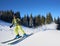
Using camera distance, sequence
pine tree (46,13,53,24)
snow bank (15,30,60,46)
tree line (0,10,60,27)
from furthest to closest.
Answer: pine tree (46,13,53,24) < tree line (0,10,60,27) < snow bank (15,30,60,46)

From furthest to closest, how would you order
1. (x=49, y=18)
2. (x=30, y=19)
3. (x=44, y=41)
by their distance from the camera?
(x=49, y=18) → (x=30, y=19) → (x=44, y=41)

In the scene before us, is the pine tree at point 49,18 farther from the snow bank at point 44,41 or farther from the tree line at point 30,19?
the snow bank at point 44,41

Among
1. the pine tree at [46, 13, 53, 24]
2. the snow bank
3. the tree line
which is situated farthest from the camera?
the pine tree at [46, 13, 53, 24]

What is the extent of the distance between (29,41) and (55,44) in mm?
1373

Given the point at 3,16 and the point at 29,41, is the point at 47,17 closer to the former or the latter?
the point at 3,16

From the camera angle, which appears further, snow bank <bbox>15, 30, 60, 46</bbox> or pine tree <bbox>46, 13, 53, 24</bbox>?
pine tree <bbox>46, 13, 53, 24</bbox>

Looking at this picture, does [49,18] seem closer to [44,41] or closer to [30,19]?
[30,19]

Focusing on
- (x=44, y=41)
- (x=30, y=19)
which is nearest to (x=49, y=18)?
(x=30, y=19)

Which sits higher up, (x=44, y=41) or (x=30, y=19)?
(x=30, y=19)

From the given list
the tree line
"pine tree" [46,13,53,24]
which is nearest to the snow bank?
the tree line

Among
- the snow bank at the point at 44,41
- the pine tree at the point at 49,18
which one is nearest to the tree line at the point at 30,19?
the pine tree at the point at 49,18

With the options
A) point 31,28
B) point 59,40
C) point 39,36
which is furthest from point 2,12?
point 59,40

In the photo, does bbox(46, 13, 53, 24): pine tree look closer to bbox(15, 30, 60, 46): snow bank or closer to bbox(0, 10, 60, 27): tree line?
bbox(0, 10, 60, 27): tree line

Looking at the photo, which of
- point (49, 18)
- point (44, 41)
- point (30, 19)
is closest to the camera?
point (44, 41)
